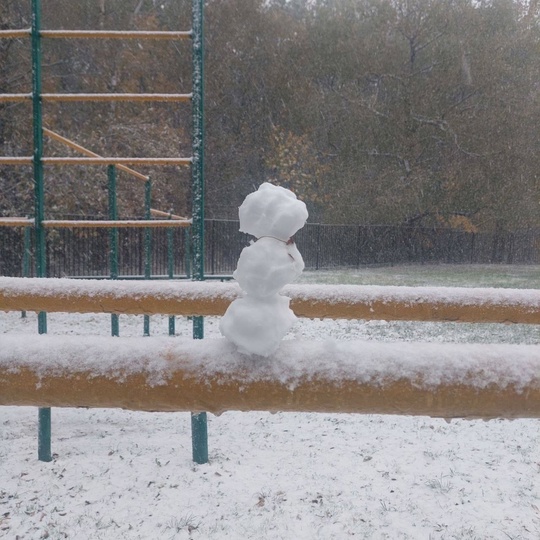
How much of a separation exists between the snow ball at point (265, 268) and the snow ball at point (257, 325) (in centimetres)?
2

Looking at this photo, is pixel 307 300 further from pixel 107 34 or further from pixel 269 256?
pixel 107 34

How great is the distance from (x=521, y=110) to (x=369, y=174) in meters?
5.86

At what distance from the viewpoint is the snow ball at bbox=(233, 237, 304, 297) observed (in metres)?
1.17

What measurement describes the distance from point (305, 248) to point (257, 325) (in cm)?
1769

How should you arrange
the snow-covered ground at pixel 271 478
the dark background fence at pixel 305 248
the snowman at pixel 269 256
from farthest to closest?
the dark background fence at pixel 305 248
the snow-covered ground at pixel 271 478
the snowman at pixel 269 256

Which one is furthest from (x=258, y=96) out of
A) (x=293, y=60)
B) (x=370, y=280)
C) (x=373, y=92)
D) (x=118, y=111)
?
(x=370, y=280)

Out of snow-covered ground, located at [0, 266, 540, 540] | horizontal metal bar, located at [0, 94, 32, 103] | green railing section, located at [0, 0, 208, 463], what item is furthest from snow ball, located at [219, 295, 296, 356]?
horizontal metal bar, located at [0, 94, 32, 103]

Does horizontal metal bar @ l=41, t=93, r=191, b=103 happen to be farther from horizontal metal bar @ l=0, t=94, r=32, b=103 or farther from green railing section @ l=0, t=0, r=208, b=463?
horizontal metal bar @ l=0, t=94, r=32, b=103

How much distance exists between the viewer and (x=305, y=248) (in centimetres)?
1869

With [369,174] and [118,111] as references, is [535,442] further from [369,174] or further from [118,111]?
[369,174]

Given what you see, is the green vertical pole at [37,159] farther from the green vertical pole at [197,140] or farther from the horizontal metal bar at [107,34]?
the green vertical pole at [197,140]

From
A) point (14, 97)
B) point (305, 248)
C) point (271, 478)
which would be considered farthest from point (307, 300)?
point (305, 248)

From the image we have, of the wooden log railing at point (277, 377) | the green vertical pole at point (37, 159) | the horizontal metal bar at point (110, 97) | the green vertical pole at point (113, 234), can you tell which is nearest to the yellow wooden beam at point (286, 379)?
the wooden log railing at point (277, 377)

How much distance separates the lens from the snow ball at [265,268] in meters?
1.17
